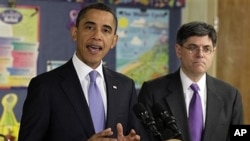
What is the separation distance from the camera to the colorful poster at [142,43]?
3.70 metres

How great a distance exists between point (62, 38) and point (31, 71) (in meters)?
0.31

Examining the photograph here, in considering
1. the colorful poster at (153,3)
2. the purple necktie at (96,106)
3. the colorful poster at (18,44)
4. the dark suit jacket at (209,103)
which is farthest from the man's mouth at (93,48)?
the colorful poster at (153,3)

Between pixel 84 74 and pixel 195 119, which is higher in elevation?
pixel 84 74

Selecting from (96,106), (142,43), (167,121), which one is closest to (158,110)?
(167,121)

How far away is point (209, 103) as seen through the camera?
2.36 m

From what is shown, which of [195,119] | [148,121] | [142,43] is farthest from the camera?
[142,43]

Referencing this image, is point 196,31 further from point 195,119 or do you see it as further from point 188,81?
point 195,119

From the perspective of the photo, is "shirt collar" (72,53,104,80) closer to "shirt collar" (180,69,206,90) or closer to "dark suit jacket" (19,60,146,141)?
"dark suit jacket" (19,60,146,141)

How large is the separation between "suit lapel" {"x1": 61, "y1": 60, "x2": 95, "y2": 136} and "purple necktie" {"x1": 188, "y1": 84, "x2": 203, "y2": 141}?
509mm

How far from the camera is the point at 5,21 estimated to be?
3305mm

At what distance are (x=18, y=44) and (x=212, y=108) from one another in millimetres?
1534

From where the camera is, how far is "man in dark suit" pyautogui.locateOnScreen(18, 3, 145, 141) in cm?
197

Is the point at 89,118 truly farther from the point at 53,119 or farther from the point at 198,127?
the point at 198,127

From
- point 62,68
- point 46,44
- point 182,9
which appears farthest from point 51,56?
point 62,68
